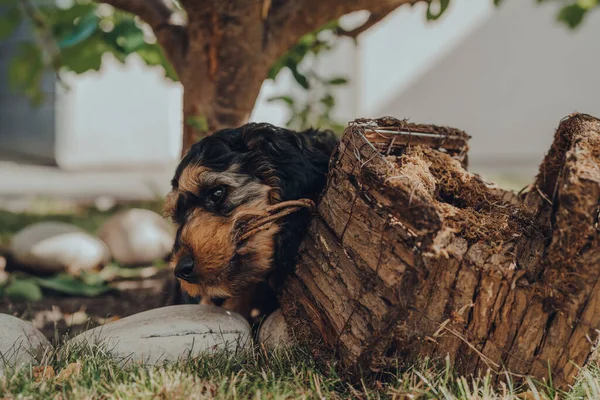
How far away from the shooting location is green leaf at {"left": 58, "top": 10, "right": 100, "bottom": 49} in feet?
14.0

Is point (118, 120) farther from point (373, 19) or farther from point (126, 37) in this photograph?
point (373, 19)

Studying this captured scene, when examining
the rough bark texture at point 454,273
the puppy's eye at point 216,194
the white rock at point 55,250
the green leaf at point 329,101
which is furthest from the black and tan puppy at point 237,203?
the green leaf at point 329,101

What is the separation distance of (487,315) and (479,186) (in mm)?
729

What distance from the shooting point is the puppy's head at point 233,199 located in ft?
9.31

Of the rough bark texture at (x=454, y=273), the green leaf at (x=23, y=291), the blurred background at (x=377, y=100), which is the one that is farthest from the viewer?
the blurred background at (x=377, y=100)

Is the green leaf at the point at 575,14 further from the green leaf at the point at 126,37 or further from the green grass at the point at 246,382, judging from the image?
the green leaf at the point at 126,37

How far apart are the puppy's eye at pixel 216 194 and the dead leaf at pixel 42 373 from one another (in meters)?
1.01

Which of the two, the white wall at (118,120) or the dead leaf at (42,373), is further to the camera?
the white wall at (118,120)

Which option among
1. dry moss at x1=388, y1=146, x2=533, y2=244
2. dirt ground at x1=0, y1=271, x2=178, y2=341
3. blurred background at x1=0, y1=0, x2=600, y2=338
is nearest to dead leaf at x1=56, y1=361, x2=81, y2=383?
dirt ground at x1=0, y1=271, x2=178, y2=341

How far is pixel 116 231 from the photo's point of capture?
594 cm

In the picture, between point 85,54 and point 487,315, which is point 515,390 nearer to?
point 487,315

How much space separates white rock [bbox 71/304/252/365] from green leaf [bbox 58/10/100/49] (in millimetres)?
2142

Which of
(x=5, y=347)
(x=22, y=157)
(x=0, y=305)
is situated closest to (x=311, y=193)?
(x=5, y=347)

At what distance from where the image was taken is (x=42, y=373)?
257 centimetres
